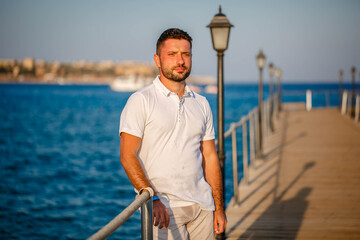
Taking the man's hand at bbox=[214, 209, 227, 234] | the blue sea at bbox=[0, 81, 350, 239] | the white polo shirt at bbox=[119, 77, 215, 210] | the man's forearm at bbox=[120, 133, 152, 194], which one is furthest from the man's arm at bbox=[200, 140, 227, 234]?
the blue sea at bbox=[0, 81, 350, 239]

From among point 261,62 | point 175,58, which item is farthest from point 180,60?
point 261,62

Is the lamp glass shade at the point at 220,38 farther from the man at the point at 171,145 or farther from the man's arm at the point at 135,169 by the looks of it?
the man's arm at the point at 135,169

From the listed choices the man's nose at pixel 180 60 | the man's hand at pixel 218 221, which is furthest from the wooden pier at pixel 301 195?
the man's nose at pixel 180 60

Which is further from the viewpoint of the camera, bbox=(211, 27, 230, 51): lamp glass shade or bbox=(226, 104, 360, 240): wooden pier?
bbox=(226, 104, 360, 240): wooden pier

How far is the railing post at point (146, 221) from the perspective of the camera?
6.33 ft

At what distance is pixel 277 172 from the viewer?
303 inches

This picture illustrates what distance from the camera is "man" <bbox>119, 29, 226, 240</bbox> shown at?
211 centimetres

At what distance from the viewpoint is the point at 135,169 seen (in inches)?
80.8

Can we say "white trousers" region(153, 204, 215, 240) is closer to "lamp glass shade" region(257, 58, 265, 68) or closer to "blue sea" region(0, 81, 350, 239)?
"blue sea" region(0, 81, 350, 239)

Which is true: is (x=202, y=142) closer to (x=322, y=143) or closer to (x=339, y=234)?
(x=339, y=234)

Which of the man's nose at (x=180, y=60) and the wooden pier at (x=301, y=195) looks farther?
the wooden pier at (x=301, y=195)

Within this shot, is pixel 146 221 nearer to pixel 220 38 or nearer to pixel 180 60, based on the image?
pixel 180 60

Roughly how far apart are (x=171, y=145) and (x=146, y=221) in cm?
45

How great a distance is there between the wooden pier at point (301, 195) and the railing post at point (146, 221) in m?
2.55
